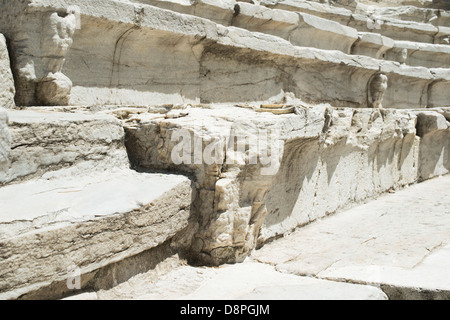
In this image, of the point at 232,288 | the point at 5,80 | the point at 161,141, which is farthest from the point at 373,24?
the point at 232,288

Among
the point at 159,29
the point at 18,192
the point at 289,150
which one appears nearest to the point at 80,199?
the point at 18,192

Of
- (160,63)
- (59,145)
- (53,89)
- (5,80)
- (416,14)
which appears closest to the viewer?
(59,145)

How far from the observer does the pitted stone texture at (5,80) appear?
3281mm

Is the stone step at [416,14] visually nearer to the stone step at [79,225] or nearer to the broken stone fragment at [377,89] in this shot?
the broken stone fragment at [377,89]

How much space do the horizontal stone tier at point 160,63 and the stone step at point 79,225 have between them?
1.20m

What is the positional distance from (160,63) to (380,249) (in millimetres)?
2545

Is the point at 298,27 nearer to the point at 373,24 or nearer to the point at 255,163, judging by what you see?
the point at 373,24

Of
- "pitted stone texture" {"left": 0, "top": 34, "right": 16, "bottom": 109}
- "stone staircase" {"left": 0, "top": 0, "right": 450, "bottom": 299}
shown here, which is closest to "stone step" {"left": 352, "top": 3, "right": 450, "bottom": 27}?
"stone staircase" {"left": 0, "top": 0, "right": 450, "bottom": 299}

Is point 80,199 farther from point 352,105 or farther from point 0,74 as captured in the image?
point 352,105

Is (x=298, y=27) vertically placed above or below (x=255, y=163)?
above

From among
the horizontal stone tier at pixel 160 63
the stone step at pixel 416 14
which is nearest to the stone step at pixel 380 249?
the horizontal stone tier at pixel 160 63

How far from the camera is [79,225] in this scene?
2201mm

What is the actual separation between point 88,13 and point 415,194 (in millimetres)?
4027
